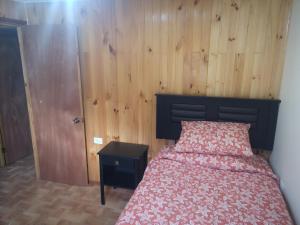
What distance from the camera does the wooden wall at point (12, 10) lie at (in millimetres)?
2377

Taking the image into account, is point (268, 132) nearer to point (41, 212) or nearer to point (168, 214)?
point (168, 214)

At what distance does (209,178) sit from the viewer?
1809 millimetres

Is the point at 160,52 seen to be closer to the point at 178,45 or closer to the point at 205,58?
the point at 178,45

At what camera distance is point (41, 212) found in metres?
2.38

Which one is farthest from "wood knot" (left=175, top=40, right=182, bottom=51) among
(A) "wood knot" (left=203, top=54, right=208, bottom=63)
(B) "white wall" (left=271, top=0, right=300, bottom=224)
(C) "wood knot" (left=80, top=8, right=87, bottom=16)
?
(C) "wood knot" (left=80, top=8, right=87, bottom=16)

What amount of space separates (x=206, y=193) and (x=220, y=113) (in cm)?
90

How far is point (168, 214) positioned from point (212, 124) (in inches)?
41.2

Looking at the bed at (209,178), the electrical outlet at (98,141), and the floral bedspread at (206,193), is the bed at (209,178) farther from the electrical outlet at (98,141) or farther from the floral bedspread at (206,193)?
the electrical outlet at (98,141)

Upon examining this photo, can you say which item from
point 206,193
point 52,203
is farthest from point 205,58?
point 52,203

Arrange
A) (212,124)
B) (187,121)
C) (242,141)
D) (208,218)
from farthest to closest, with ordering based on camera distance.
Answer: (187,121), (212,124), (242,141), (208,218)

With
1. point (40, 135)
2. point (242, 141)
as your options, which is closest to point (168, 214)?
point (242, 141)

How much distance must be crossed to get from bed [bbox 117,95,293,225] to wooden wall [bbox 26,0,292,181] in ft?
0.57

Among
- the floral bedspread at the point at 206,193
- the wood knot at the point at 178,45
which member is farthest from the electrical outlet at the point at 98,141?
the wood knot at the point at 178,45

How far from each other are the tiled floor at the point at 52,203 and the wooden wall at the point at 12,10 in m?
2.08
